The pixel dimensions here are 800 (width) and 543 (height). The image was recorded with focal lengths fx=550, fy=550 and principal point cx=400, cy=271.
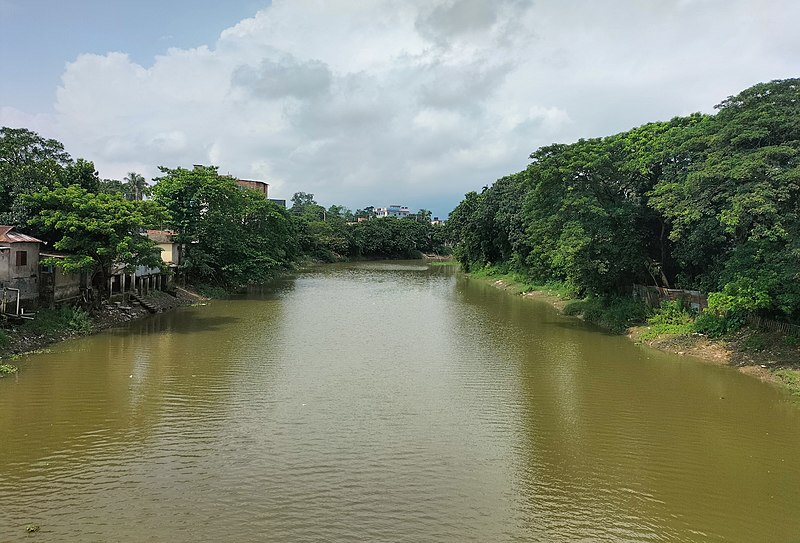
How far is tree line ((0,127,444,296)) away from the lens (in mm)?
21562

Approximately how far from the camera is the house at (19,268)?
18.9 metres

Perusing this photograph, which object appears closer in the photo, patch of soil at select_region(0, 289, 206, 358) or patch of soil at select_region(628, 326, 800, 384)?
patch of soil at select_region(628, 326, 800, 384)

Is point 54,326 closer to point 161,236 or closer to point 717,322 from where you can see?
point 161,236

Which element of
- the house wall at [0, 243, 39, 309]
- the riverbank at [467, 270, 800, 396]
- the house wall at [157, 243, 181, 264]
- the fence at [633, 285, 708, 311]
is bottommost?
the riverbank at [467, 270, 800, 396]

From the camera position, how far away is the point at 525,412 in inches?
518

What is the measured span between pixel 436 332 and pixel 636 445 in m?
13.1

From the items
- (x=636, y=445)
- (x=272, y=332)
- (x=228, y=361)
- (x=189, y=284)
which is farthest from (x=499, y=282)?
(x=636, y=445)

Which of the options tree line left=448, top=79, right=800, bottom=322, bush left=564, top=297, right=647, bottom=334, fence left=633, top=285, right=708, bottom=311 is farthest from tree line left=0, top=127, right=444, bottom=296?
fence left=633, top=285, right=708, bottom=311

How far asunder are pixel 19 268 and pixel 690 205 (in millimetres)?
23106

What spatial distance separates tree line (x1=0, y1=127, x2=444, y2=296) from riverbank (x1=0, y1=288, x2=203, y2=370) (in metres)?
1.64

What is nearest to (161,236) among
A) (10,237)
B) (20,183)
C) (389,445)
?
(20,183)

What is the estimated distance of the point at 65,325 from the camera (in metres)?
20.5

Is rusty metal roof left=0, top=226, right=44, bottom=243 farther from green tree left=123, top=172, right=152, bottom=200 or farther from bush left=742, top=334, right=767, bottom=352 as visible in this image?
green tree left=123, top=172, right=152, bottom=200

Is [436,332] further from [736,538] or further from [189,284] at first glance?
[189,284]
